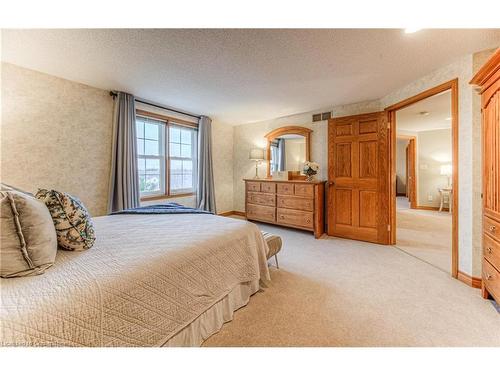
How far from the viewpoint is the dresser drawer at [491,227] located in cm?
164

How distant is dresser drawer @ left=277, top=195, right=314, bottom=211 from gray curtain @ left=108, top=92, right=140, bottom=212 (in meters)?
2.50

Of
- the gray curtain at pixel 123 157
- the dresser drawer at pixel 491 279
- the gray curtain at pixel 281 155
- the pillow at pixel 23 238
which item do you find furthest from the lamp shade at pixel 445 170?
the pillow at pixel 23 238

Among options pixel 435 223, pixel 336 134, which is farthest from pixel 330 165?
pixel 435 223

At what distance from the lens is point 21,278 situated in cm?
99

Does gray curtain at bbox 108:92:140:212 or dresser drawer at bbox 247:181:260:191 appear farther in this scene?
dresser drawer at bbox 247:181:260:191

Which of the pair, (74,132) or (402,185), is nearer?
(74,132)

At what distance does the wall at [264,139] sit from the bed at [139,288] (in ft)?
9.16

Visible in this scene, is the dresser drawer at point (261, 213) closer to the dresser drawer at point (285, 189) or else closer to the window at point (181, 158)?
the dresser drawer at point (285, 189)

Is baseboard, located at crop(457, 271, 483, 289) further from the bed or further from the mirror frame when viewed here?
the mirror frame

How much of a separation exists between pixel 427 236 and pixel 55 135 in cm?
587

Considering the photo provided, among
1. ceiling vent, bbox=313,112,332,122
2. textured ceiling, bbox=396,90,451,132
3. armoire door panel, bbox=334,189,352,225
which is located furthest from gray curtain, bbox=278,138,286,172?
textured ceiling, bbox=396,90,451,132

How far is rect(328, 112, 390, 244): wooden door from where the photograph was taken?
130 inches
